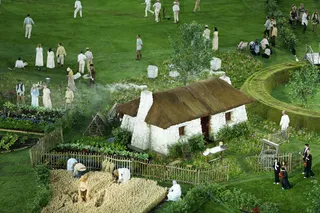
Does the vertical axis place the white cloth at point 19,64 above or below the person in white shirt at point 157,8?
below

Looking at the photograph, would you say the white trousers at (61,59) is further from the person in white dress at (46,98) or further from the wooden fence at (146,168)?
the wooden fence at (146,168)

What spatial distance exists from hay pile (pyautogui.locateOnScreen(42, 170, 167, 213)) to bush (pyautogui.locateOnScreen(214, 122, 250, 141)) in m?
7.90

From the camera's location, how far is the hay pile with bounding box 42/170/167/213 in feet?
122

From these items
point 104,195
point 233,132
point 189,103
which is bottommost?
point 104,195

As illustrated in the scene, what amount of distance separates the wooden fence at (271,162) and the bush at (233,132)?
379 centimetres

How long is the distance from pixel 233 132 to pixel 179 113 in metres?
4.32

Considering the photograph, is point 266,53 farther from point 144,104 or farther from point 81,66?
point 144,104

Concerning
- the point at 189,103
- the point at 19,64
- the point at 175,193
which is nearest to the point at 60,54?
the point at 19,64

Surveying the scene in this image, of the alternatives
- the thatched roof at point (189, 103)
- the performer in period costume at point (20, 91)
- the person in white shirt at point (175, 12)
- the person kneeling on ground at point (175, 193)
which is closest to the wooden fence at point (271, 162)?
the thatched roof at point (189, 103)

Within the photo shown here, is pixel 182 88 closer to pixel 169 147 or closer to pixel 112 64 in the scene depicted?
pixel 169 147

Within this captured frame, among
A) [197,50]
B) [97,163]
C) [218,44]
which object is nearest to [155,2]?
[218,44]

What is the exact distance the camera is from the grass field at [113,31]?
58.2 metres

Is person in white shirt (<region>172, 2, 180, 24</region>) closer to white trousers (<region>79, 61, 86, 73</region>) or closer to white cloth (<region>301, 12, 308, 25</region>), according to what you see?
white cloth (<region>301, 12, 308, 25</region>)

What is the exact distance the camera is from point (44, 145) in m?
42.8
